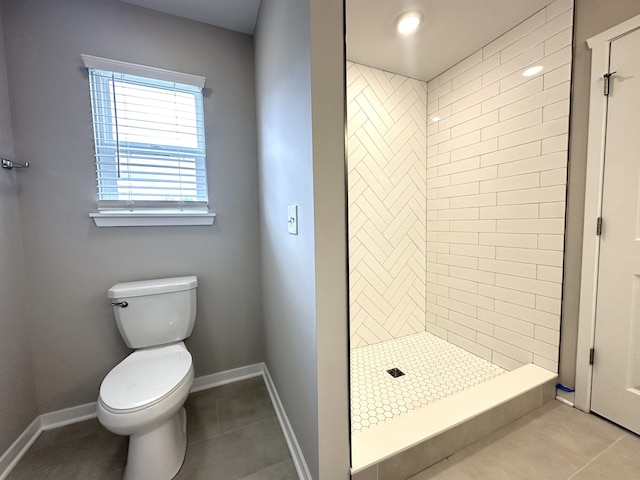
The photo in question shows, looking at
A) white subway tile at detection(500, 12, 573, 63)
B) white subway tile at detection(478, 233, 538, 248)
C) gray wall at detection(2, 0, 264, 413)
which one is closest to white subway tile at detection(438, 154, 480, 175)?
white subway tile at detection(478, 233, 538, 248)

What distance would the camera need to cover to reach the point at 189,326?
1.60m

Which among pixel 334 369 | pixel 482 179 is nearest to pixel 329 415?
pixel 334 369

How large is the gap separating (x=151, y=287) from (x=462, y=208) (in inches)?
89.9

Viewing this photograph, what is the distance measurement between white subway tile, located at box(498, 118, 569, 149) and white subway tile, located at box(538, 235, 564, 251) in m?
0.62

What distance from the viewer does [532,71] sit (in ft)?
5.32

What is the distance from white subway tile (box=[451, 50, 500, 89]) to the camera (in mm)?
1813

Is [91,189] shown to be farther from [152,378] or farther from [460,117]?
[460,117]

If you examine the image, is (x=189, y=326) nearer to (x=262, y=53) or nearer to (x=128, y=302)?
(x=128, y=302)

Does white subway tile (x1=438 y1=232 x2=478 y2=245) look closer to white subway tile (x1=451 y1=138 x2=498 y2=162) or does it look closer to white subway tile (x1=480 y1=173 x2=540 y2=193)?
white subway tile (x1=480 y1=173 x2=540 y2=193)

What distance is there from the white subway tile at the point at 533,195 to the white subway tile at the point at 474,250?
35 centimetres

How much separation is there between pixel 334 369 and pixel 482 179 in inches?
70.0

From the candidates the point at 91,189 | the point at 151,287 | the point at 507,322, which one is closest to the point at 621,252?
the point at 507,322

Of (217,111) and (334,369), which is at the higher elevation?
(217,111)

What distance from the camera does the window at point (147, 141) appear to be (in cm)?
152
